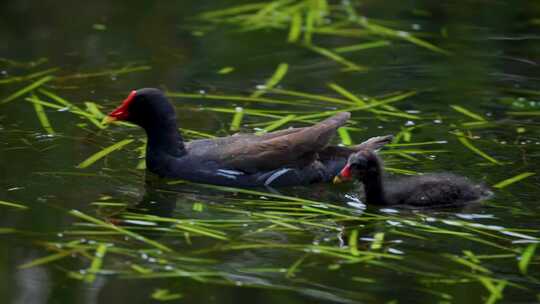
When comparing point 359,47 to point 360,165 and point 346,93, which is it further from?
point 360,165

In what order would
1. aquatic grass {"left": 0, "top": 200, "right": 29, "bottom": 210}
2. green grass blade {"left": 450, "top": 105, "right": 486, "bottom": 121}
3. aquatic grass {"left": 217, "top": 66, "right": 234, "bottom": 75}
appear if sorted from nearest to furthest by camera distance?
1. aquatic grass {"left": 0, "top": 200, "right": 29, "bottom": 210}
2. green grass blade {"left": 450, "top": 105, "right": 486, "bottom": 121}
3. aquatic grass {"left": 217, "top": 66, "right": 234, "bottom": 75}

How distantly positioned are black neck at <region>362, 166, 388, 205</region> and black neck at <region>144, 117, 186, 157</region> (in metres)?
1.34

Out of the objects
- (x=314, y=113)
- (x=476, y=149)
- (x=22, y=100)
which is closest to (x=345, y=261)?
(x=476, y=149)

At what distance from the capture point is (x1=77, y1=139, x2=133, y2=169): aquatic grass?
28.0ft

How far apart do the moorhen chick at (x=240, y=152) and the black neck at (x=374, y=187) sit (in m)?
0.53

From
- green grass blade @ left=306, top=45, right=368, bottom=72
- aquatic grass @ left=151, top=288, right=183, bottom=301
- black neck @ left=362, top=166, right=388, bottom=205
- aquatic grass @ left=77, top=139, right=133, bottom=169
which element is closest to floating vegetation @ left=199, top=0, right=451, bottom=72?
green grass blade @ left=306, top=45, right=368, bottom=72

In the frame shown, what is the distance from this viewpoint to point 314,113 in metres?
9.57

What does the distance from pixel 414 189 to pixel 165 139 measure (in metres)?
1.75

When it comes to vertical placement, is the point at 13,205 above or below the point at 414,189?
below

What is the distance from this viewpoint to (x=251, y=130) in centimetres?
925

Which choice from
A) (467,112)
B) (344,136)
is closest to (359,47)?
(467,112)

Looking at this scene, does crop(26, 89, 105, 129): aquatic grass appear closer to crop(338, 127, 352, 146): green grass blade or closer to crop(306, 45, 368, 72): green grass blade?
crop(338, 127, 352, 146): green grass blade

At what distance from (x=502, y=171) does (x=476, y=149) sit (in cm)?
44

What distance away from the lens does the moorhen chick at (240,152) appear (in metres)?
8.45
